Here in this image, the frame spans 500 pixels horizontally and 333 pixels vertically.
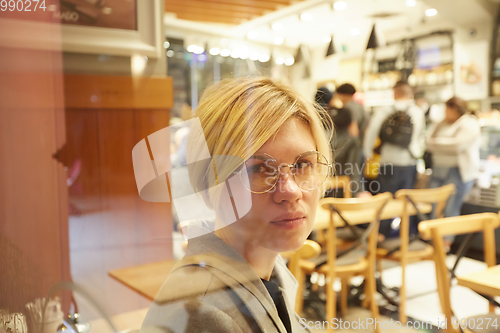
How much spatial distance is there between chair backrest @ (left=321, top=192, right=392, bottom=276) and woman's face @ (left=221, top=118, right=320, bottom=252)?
2.70 feet

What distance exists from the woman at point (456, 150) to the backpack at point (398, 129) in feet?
0.35

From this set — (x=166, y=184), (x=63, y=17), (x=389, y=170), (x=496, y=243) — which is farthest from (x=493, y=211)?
(x=63, y=17)

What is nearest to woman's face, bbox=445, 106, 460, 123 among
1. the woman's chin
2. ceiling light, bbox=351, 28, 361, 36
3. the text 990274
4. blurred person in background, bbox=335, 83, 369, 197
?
blurred person in background, bbox=335, 83, 369, 197

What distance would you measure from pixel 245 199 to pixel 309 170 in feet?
0.41


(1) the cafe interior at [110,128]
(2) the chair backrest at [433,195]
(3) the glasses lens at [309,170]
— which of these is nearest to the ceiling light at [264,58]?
(1) the cafe interior at [110,128]

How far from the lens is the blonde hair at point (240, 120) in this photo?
1.89 ft

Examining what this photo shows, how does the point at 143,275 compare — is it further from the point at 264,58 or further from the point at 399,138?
the point at 399,138

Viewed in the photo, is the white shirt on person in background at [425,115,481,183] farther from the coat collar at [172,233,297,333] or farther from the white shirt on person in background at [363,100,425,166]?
the coat collar at [172,233,297,333]

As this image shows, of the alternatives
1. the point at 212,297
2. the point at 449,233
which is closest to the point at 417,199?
the point at 449,233

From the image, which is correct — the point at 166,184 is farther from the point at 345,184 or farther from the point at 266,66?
the point at 345,184

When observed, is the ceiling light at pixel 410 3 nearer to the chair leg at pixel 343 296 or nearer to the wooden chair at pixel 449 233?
the wooden chair at pixel 449 233

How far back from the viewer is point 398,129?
72.1 inches

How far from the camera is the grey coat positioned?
531 millimetres

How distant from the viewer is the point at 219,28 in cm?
85
